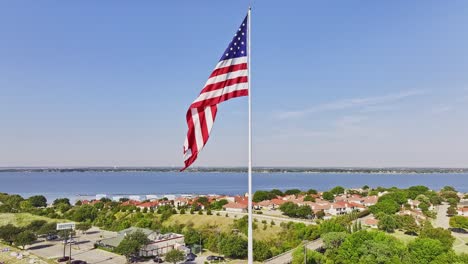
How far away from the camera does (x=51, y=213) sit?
2960 inches

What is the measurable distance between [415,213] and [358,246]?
131ft

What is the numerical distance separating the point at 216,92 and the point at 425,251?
3381cm

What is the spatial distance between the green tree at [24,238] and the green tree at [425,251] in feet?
163

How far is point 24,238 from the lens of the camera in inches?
1858

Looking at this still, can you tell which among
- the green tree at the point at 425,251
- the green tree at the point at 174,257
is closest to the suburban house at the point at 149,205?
the green tree at the point at 174,257

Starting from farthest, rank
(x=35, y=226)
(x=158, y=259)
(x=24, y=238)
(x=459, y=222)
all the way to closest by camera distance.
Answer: (x=459, y=222)
(x=35, y=226)
(x=24, y=238)
(x=158, y=259)

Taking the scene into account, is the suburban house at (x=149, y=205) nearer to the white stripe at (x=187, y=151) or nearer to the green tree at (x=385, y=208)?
the green tree at (x=385, y=208)

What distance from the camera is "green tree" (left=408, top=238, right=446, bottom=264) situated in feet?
110

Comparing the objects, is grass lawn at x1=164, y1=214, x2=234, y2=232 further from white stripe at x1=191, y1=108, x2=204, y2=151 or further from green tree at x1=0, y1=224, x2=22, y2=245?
white stripe at x1=191, y1=108, x2=204, y2=151

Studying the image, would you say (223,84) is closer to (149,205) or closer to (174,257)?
(174,257)

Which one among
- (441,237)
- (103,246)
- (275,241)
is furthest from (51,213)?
(441,237)

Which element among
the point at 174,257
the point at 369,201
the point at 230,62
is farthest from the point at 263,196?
the point at 230,62

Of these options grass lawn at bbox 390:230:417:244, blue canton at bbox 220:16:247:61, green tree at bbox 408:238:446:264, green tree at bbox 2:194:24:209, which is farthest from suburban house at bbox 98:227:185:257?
green tree at bbox 2:194:24:209

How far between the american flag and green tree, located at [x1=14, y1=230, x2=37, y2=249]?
161 ft
